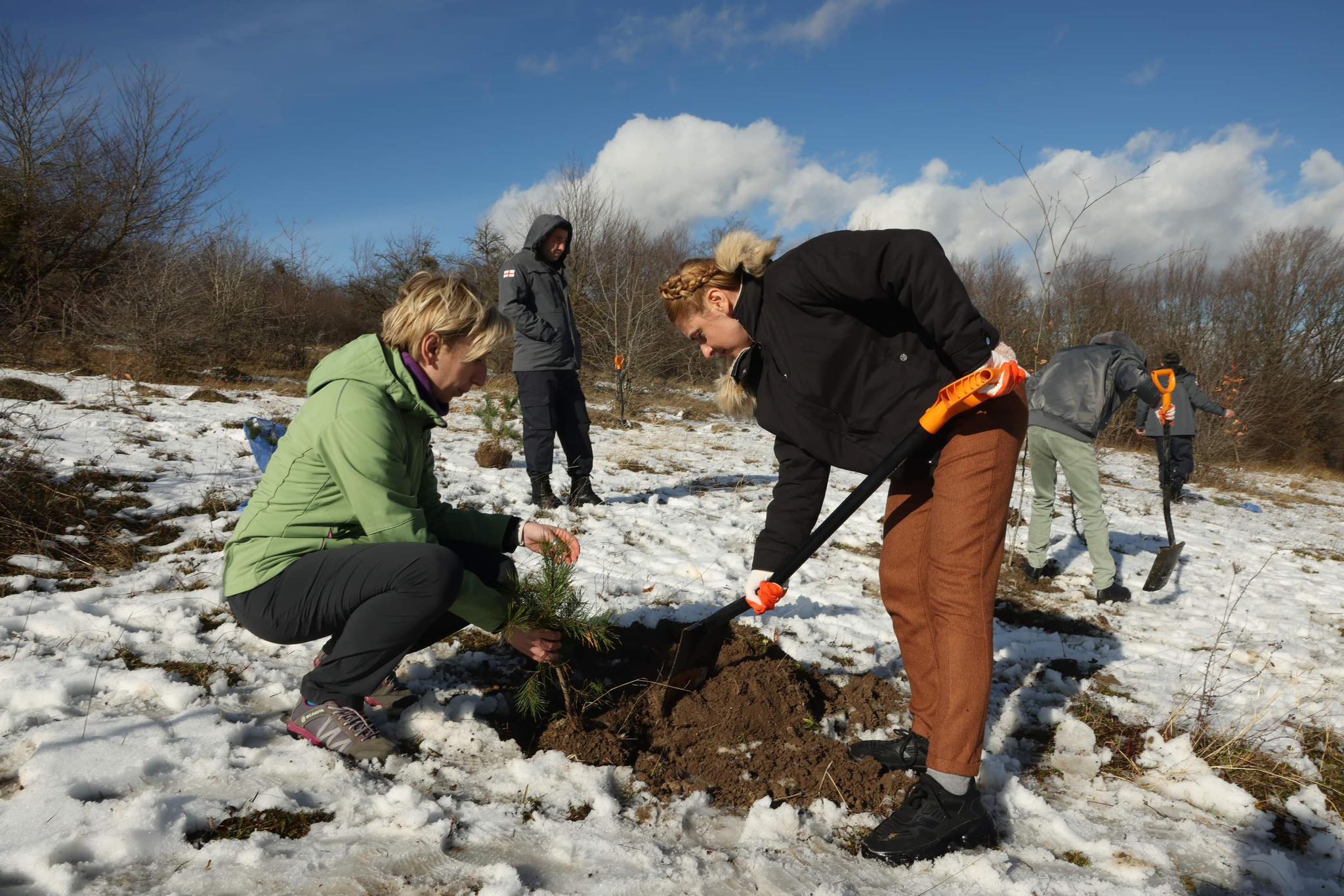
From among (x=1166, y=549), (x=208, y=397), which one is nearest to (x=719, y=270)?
(x=1166, y=549)

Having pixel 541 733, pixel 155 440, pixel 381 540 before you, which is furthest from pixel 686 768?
pixel 155 440

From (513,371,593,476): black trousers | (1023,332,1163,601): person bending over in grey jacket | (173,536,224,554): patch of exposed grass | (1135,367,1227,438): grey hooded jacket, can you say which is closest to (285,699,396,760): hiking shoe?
(173,536,224,554): patch of exposed grass

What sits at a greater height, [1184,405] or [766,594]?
[1184,405]

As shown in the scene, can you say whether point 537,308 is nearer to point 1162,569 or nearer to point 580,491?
point 580,491

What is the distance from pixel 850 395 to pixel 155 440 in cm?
592

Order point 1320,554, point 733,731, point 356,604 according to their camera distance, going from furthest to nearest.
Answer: point 1320,554 → point 733,731 → point 356,604

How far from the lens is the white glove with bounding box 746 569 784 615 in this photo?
222cm

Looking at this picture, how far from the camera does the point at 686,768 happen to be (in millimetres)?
2301

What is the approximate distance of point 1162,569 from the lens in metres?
4.83

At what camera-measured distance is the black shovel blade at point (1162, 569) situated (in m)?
4.80

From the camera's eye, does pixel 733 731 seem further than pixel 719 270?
Yes

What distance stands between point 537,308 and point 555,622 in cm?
326

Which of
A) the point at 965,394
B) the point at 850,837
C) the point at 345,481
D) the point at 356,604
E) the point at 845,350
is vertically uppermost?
the point at 845,350

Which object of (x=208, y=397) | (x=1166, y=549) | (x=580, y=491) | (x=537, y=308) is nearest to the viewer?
(x=1166, y=549)
